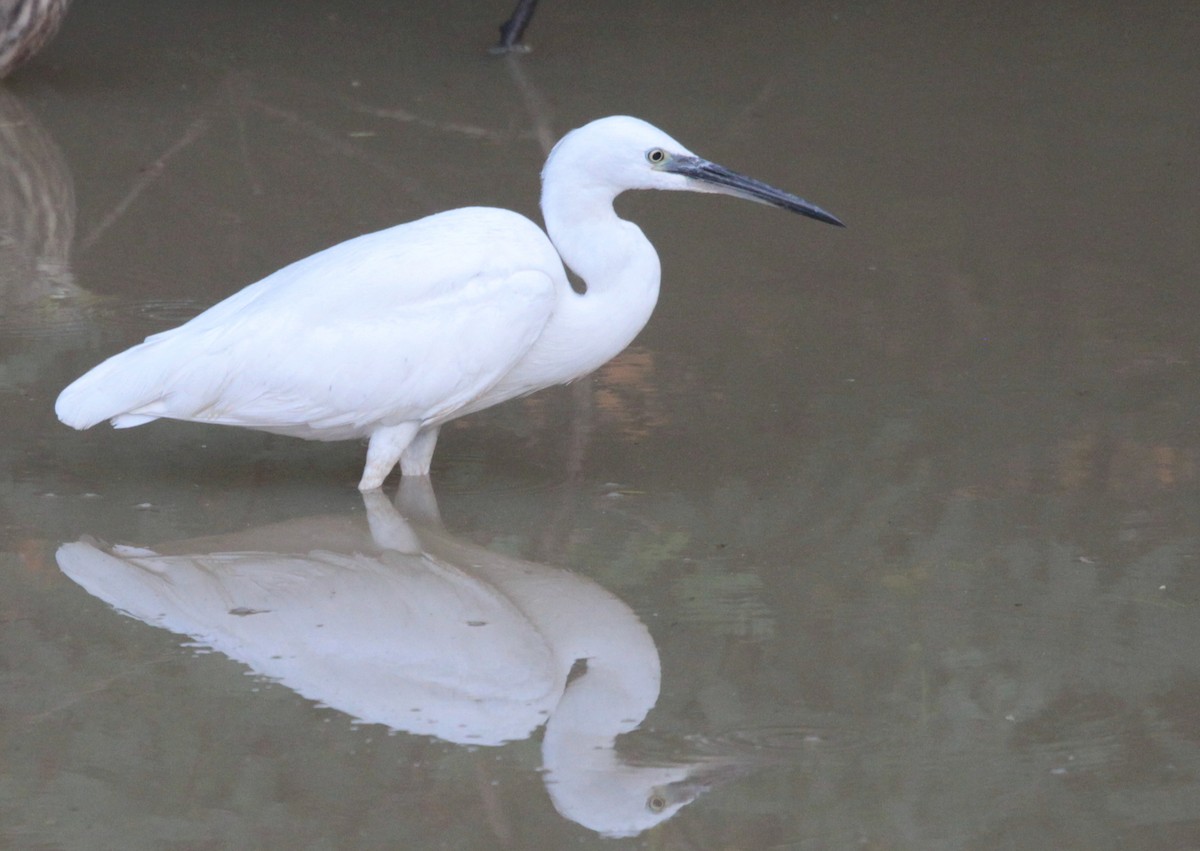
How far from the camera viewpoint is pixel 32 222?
6441mm

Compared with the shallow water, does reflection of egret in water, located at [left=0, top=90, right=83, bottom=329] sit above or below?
below

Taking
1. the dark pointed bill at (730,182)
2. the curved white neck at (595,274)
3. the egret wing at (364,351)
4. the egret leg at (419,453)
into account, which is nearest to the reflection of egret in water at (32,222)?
the egret wing at (364,351)

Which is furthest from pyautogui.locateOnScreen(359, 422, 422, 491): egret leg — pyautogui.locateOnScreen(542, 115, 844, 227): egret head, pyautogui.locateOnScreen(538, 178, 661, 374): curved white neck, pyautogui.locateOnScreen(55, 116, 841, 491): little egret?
pyautogui.locateOnScreen(542, 115, 844, 227): egret head

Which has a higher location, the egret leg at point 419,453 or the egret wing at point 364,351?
the egret wing at point 364,351

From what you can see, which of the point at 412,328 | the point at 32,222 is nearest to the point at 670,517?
the point at 412,328

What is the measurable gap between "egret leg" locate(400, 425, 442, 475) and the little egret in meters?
0.15

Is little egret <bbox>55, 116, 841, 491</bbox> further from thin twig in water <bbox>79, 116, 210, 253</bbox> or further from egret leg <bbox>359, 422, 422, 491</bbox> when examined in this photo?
thin twig in water <bbox>79, 116, 210, 253</bbox>

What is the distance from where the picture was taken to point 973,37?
357 inches

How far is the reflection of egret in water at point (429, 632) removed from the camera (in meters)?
3.19

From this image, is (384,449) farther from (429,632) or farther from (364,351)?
(429,632)

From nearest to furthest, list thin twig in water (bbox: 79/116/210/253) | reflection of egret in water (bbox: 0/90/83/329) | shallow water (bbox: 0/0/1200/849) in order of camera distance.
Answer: shallow water (bbox: 0/0/1200/849) < reflection of egret in water (bbox: 0/90/83/329) < thin twig in water (bbox: 79/116/210/253)

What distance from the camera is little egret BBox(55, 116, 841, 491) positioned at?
4.20m

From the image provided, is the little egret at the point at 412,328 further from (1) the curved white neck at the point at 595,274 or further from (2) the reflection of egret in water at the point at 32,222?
(2) the reflection of egret in water at the point at 32,222

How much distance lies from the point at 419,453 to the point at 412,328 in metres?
0.42
